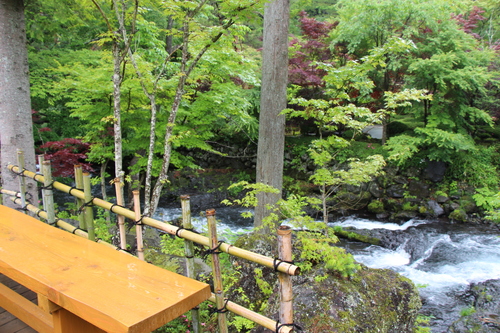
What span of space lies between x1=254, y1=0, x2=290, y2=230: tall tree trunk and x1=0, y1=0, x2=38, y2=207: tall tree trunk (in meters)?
3.55

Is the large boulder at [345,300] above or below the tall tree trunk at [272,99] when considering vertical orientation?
below

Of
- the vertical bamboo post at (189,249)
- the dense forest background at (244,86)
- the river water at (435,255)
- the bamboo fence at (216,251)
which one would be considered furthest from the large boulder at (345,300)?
the river water at (435,255)

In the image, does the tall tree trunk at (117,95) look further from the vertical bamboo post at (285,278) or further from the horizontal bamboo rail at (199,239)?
the vertical bamboo post at (285,278)

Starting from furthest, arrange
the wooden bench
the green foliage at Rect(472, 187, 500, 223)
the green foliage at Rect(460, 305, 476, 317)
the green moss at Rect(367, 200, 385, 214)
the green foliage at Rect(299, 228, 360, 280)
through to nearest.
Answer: the green moss at Rect(367, 200, 385, 214), the green foliage at Rect(472, 187, 500, 223), the green foliage at Rect(460, 305, 476, 317), the green foliage at Rect(299, 228, 360, 280), the wooden bench

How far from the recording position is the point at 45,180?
292 centimetres

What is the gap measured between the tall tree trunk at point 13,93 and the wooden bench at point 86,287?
2.60 m

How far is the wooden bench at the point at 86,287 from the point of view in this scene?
1329 millimetres

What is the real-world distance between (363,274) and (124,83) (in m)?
4.72

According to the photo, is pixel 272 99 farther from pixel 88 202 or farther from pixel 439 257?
pixel 439 257

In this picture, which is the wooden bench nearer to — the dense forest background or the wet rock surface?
the dense forest background

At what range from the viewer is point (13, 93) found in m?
4.10

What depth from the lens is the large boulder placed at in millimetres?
2650

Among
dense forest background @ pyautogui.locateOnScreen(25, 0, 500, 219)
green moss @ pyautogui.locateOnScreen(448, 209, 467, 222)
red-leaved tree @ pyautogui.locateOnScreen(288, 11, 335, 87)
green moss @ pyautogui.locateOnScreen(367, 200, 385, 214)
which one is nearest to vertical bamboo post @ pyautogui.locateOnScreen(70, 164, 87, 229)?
dense forest background @ pyautogui.locateOnScreen(25, 0, 500, 219)

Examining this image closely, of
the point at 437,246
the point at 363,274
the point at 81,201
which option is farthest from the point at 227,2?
the point at 437,246
